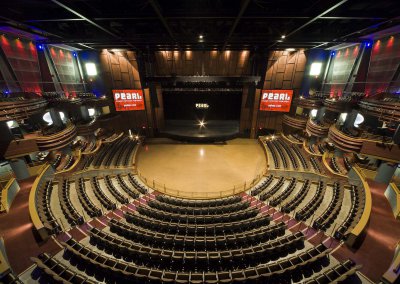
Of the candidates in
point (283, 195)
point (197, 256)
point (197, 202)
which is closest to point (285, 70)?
point (283, 195)

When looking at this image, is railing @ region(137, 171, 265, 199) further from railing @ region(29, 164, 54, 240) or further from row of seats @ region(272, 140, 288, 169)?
railing @ region(29, 164, 54, 240)

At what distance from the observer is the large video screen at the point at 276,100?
20484 millimetres

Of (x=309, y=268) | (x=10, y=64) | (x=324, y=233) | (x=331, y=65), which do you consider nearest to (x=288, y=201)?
(x=324, y=233)

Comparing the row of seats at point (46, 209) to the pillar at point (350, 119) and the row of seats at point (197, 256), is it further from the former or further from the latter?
the pillar at point (350, 119)

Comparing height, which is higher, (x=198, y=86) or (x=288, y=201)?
(x=198, y=86)

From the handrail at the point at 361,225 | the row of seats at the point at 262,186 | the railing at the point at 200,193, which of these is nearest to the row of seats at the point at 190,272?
Result: the handrail at the point at 361,225

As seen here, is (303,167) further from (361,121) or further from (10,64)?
(10,64)

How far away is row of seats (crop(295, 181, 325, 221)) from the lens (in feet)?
30.8

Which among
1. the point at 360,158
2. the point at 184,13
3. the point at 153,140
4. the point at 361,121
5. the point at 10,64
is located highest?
the point at 184,13

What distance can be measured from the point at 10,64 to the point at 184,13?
14106 millimetres

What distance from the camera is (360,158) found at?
14.6m

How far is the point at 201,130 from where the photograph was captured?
77.6ft

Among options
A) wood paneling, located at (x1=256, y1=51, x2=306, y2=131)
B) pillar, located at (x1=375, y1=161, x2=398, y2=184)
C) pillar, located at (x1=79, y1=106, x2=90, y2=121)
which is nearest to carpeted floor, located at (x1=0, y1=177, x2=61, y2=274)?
pillar, located at (x1=79, y1=106, x2=90, y2=121)

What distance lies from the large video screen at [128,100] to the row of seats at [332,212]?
20.6 m
